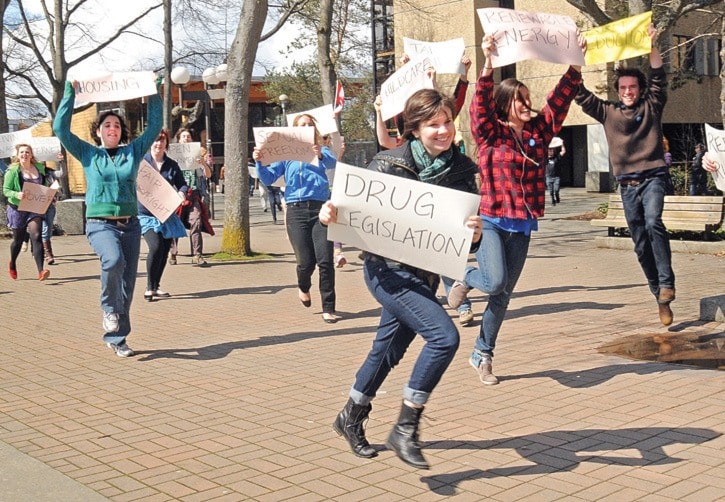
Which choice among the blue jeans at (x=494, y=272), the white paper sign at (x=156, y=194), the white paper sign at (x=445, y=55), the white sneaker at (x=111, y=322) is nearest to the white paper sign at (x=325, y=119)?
the white paper sign at (x=156, y=194)

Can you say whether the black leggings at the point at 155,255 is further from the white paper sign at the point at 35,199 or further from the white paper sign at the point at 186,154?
the white paper sign at the point at 186,154

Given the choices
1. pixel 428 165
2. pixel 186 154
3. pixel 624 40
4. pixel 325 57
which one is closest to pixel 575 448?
pixel 428 165

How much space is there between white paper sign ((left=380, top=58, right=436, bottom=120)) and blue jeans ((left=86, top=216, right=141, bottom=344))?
7.57ft

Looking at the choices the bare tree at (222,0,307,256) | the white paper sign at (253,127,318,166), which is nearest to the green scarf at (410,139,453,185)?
the white paper sign at (253,127,318,166)

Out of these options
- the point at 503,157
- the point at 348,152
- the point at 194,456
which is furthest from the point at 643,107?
the point at 348,152

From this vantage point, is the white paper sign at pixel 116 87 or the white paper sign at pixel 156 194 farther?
the white paper sign at pixel 156 194

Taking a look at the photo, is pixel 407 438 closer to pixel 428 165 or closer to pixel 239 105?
pixel 428 165

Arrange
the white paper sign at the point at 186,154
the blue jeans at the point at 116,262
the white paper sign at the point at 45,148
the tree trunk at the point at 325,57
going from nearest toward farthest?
the blue jeans at the point at 116,262 < the white paper sign at the point at 45,148 < the white paper sign at the point at 186,154 < the tree trunk at the point at 325,57

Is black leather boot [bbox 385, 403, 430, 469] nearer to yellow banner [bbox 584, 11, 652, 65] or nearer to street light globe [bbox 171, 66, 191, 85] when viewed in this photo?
yellow banner [bbox 584, 11, 652, 65]

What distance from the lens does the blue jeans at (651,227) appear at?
26.4 feet

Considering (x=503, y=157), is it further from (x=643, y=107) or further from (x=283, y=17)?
(x=283, y=17)

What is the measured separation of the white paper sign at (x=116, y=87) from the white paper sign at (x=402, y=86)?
2.09 meters

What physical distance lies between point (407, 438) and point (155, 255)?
22.9 feet

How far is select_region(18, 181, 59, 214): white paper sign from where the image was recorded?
43.3 feet
